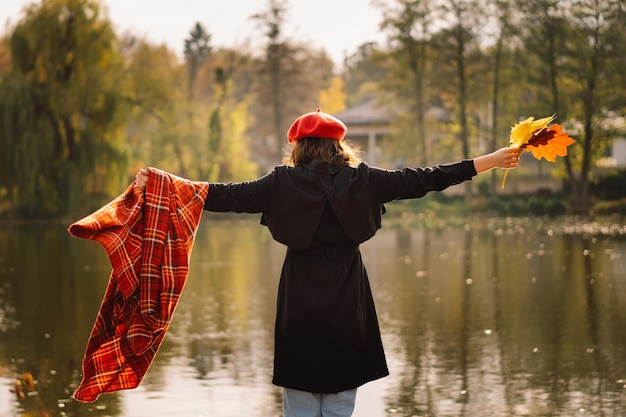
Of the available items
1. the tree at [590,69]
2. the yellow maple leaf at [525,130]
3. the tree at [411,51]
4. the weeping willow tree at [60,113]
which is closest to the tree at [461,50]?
the tree at [411,51]

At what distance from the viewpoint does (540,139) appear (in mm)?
5133

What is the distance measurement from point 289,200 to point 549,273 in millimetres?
14297

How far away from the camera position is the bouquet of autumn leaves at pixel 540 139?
5.11m

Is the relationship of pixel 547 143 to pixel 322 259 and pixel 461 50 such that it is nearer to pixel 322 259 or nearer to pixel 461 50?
pixel 322 259

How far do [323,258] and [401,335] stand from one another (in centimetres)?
694

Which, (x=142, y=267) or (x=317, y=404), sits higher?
(x=142, y=267)

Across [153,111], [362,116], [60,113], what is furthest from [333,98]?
[60,113]

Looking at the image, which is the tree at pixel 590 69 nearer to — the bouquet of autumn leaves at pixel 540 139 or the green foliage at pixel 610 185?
the green foliage at pixel 610 185

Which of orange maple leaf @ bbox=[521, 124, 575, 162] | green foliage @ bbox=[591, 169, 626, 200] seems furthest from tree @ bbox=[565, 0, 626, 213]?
orange maple leaf @ bbox=[521, 124, 575, 162]

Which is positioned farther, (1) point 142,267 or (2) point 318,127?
(1) point 142,267

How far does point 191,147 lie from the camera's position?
50156 millimetres

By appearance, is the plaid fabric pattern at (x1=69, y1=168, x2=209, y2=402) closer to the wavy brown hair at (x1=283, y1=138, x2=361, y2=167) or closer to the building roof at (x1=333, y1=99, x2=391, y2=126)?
the wavy brown hair at (x1=283, y1=138, x2=361, y2=167)

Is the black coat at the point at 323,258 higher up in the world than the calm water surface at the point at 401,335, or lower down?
higher up

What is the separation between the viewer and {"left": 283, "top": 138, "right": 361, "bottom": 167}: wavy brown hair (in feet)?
15.9
